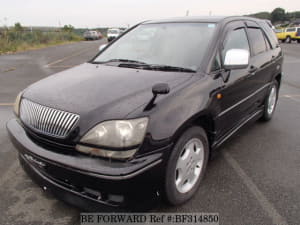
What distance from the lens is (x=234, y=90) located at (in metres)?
2.77

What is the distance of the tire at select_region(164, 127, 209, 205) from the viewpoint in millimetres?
1976

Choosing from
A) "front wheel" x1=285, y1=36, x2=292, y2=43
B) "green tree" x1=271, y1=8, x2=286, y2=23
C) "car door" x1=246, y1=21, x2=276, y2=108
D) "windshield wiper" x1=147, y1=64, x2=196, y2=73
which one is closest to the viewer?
"windshield wiper" x1=147, y1=64, x2=196, y2=73

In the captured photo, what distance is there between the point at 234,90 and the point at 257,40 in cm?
127

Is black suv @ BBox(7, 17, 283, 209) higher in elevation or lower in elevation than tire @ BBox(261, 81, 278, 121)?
higher

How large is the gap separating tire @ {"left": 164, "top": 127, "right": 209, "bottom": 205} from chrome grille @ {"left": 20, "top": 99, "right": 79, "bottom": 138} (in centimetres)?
81

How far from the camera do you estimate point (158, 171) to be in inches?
72.1

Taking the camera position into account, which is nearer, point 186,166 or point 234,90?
point 186,166

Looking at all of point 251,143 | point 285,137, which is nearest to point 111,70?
point 251,143

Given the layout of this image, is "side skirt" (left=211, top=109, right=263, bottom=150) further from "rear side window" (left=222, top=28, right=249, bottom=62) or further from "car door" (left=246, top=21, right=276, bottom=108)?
"rear side window" (left=222, top=28, right=249, bottom=62)

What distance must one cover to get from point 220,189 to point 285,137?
1833mm

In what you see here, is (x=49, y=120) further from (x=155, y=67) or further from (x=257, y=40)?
(x=257, y=40)

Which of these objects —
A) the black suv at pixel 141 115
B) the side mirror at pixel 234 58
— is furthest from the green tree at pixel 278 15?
the side mirror at pixel 234 58

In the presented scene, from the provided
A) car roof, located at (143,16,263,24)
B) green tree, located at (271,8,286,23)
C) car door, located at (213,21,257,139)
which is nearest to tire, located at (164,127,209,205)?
car door, located at (213,21,257,139)

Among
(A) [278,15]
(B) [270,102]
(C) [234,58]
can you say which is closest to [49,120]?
(C) [234,58]
